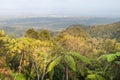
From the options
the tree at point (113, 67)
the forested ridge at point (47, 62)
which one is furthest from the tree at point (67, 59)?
the tree at point (113, 67)

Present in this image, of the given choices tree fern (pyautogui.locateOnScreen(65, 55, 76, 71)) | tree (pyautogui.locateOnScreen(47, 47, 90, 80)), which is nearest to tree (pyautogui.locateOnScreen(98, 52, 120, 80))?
tree (pyautogui.locateOnScreen(47, 47, 90, 80))

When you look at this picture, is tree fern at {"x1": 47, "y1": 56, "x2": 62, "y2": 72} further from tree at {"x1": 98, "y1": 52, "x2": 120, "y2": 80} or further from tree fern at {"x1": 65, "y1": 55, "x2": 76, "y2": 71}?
tree at {"x1": 98, "y1": 52, "x2": 120, "y2": 80}

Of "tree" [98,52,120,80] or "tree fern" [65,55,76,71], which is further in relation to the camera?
"tree" [98,52,120,80]

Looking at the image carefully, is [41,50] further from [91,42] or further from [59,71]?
[91,42]

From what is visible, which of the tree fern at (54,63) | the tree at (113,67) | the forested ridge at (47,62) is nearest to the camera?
the tree fern at (54,63)

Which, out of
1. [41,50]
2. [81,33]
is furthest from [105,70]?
[81,33]

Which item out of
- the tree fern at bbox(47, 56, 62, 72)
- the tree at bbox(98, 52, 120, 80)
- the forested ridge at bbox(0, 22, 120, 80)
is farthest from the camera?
the forested ridge at bbox(0, 22, 120, 80)

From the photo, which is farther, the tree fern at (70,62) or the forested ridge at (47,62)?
the forested ridge at (47,62)

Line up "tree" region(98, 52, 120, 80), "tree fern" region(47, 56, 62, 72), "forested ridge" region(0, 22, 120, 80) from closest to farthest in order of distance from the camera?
"tree fern" region(47, 56, 62, 72) → "tree" region(98, 52, 120, 80) → "forested ridge" region(0, 22, 120, 80)

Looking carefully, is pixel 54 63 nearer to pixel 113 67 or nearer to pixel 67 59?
pixel 67 59

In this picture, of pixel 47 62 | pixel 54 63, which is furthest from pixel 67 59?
pixel 47 62

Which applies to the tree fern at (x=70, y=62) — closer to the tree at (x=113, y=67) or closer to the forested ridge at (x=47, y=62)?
the forested ridge at (x=47, y=62)
